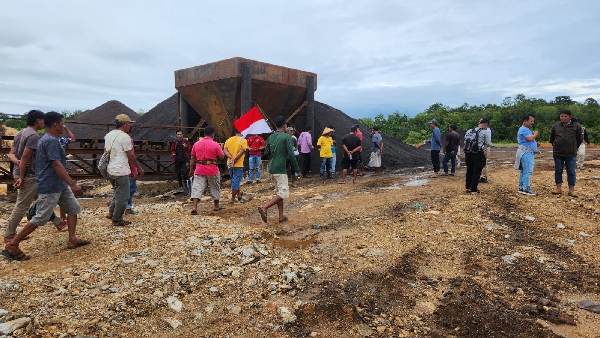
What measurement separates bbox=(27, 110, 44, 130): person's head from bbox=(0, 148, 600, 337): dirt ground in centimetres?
136

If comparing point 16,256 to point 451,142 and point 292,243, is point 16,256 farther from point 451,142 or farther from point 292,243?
point 451,142

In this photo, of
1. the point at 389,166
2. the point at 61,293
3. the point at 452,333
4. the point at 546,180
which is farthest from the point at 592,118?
the point at 61,293

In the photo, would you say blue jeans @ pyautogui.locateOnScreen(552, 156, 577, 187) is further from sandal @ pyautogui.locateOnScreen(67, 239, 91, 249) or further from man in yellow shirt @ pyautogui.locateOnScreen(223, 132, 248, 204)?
sandal @ pyautogui.locateOnScreen(67, 239, 91, 249)

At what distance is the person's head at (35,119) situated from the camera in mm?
4062

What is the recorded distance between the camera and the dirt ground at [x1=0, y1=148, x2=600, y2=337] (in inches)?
110

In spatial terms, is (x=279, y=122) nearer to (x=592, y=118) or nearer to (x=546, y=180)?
(x=546, y=180)

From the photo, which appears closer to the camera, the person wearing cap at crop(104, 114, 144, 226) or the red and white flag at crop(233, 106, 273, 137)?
the person wearing cap at crop(104, 114, 144, 226)

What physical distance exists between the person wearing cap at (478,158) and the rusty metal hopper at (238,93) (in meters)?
5.96

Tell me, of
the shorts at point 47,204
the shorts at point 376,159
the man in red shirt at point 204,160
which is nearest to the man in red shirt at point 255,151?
the man in red shirt at point 204,160

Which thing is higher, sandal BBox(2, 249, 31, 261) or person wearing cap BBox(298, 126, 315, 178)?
person wearing cap BBox(298, 126, 315, 178)

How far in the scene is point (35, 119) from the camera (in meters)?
4.10

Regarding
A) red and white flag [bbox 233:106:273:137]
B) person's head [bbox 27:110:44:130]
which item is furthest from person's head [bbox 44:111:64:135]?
red and white flag [bbox 233:106:273:137]

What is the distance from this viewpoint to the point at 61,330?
2588 mm

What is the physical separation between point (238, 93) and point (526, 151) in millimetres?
7258
